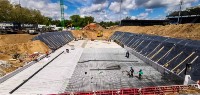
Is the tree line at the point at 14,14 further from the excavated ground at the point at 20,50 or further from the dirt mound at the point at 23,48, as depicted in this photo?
the dirt mound at the point at 23,48

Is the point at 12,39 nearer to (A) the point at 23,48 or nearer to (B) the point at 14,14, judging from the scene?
(A) the point at 23,48

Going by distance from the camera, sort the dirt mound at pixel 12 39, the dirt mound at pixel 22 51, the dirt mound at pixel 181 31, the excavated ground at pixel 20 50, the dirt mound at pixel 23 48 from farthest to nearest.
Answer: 1. the dirt mound at pixel 12 39
2. the dirt mound at pixel 181 31
3. the dirt mound at pixel 23 48
4. the dirt mound at pixel 22 51
5. the excavated ground at pixel 20 50

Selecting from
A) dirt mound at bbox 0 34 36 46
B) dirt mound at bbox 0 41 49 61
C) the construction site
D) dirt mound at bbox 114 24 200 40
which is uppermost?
dirt mound at bbox 114 24 200 40

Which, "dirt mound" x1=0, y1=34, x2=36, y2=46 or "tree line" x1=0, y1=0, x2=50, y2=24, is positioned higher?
"tree line" x1=0, y1=0, x2=50, y2=24

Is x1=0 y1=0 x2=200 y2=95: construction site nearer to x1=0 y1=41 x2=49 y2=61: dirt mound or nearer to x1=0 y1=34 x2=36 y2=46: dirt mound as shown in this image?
x1=0 y1=41 x2=49 y2=61: dirt mound

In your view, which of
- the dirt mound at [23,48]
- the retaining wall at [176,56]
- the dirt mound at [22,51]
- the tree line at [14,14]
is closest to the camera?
the retaining wall at [176,56]

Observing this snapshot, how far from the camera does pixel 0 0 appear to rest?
63.5 meters

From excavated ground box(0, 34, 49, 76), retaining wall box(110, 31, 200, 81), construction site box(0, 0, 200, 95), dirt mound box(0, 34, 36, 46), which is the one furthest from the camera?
dirt mound box(0, 34, 36, 46)

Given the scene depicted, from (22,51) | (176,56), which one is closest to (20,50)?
(22,51)

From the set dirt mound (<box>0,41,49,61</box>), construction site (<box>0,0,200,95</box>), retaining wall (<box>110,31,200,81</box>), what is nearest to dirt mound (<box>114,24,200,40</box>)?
retaining wall (<box>110,31,200,81</box>)

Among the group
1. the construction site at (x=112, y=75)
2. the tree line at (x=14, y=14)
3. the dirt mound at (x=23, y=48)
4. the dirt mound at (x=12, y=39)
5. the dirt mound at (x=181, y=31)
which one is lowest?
the construction site at (x=112, y=75)

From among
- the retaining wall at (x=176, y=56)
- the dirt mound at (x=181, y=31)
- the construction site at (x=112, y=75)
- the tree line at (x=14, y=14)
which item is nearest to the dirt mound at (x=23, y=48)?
the construction site at (x=112, y=75)

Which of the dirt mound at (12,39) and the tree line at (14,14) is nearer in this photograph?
the dirt mound at (12,39)

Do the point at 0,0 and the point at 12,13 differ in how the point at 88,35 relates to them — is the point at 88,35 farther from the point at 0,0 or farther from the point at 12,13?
the point at 0,0
